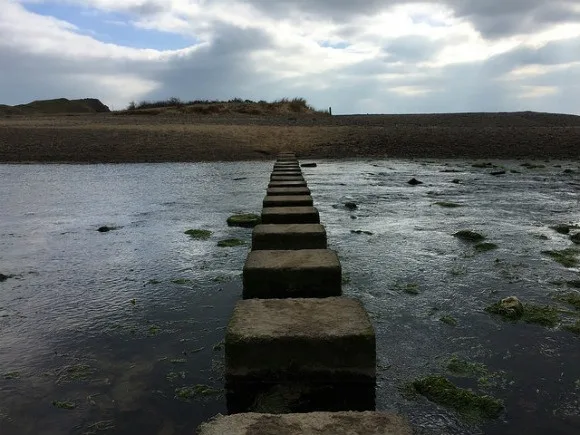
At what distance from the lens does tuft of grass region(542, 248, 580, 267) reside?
577cm

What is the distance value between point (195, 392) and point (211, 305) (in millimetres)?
1457

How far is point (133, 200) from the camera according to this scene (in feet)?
34.8

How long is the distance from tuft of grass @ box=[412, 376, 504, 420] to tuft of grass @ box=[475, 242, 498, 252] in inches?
136

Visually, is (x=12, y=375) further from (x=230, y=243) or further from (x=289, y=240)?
(x=230, y=243)

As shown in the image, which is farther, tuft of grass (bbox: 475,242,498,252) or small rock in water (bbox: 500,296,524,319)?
tuft of grass (bbox: 475,242,498,252)

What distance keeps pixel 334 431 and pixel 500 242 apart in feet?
17.4

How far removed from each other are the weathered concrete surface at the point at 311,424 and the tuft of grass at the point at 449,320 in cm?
207

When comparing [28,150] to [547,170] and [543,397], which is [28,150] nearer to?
[547,170]

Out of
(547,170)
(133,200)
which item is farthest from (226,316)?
(547,170)

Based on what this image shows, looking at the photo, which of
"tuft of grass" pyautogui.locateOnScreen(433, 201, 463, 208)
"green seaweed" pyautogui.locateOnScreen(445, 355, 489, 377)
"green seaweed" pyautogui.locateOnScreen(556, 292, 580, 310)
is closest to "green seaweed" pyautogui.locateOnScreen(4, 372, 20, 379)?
"green seaweed" pyautogui.locateOnScreen(445, 355, 489, 377)

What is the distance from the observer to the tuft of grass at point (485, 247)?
6.38 meters

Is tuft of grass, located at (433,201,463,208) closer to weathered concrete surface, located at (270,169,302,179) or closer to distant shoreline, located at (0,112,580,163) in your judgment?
weathered concrete surface, located at (270,169,302,179)

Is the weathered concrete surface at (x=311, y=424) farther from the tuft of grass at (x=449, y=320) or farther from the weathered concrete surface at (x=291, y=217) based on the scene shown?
the weathered concrete surface at (x=291, y=217)

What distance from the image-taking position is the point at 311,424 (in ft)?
6.97
